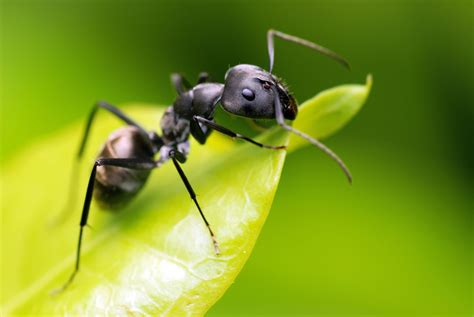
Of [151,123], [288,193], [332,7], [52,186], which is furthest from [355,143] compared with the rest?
[52,186]

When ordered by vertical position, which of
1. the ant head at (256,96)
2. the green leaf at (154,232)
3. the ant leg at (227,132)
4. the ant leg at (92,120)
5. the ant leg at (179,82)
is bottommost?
the green leaf at (154,232)

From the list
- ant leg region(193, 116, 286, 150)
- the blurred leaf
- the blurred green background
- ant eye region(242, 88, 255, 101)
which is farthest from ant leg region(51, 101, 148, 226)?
the blurred leaf

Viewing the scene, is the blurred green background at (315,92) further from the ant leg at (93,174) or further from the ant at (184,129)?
the ant leg at (93,174)

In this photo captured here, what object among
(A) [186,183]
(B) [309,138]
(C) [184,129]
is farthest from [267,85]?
(C) [184,129]

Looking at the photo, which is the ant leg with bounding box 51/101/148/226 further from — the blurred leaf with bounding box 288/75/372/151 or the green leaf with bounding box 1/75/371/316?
the blurred leaf with bounding box 288/75/372/151

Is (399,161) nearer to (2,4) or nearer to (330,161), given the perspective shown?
(330,161)

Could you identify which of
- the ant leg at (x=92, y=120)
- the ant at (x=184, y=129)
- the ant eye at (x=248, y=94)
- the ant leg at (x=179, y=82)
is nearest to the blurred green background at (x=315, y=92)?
the ant leg at (x=179, y=82)
